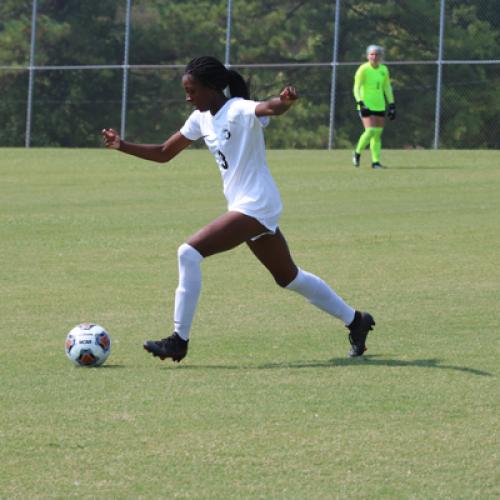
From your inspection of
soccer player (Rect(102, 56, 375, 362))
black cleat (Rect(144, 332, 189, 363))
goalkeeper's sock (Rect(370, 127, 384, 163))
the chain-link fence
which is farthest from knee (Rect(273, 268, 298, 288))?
the chain-link fence

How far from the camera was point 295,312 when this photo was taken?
1124 cm

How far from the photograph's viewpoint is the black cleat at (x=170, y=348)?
28.2 feet

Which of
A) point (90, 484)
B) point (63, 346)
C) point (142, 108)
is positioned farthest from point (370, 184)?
point (142, 108)

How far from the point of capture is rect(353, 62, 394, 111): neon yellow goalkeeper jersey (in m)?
25.8

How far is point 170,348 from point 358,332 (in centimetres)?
135

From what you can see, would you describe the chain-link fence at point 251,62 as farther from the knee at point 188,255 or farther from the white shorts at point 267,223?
the knee at point 188,255

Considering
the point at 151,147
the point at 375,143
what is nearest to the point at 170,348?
the point at 151,147

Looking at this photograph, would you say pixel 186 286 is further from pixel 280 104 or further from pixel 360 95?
pixel 360 95

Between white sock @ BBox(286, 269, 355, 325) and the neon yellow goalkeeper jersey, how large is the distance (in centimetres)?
1689

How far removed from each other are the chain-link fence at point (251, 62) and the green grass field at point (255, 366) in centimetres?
1768

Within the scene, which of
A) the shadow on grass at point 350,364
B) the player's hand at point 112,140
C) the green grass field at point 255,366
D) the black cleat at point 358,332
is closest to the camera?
the green grass field at point 255,366

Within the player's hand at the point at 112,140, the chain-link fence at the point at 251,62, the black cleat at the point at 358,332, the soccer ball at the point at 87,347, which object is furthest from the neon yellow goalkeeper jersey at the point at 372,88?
the soccer ball at the point at 87,347

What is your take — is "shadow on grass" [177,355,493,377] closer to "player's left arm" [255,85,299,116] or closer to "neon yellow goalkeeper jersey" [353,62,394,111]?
"player's left arm" [255,85,299,116]

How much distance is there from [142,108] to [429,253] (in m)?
29.4
